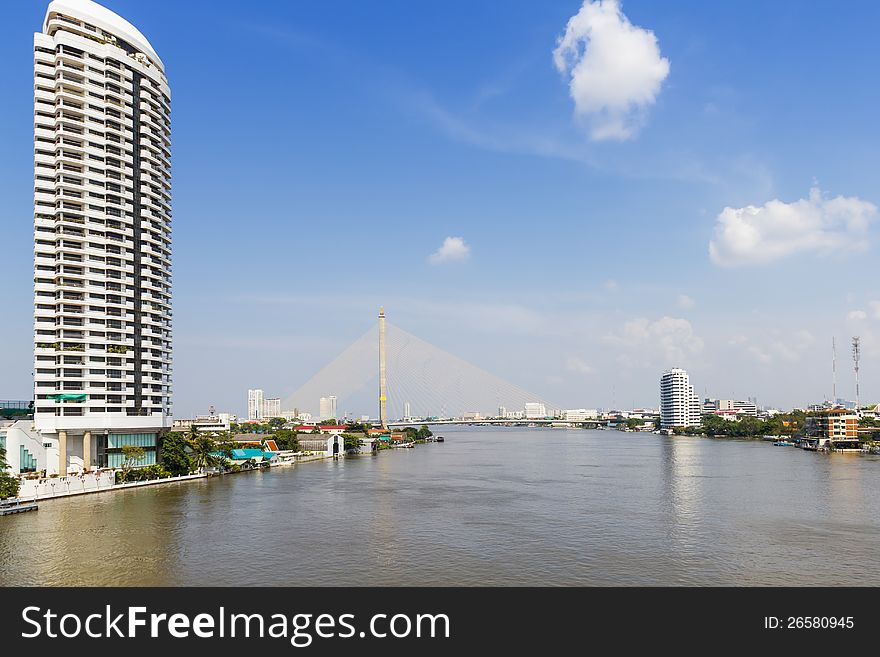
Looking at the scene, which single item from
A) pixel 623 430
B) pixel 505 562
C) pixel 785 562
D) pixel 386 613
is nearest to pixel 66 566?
pixel 386 613

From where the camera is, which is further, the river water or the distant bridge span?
the distant bridge span

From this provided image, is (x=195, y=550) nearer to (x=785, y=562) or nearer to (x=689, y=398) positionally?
(x=785, y=562)

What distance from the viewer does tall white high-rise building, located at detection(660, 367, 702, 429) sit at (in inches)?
6585

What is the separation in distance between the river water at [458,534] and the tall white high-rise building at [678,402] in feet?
420

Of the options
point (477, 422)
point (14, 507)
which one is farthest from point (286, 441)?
point (477, 422)

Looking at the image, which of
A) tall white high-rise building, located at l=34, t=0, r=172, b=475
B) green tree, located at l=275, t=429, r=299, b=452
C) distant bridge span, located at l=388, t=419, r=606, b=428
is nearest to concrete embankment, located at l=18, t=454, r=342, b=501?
tall white high-rise building, located at l=34, t=0, r=172, b=475

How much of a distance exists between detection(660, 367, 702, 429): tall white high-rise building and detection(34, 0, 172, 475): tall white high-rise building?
144 m

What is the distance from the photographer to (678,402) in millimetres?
169250

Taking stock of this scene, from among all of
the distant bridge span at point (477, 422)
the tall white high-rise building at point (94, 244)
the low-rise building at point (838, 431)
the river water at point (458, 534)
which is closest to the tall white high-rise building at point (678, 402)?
the distant bridge span at point (477, 422)

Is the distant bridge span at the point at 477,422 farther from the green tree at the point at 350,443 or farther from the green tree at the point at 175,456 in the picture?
the green tree at the point at 175,456

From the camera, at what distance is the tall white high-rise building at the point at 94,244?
41750 millimetres

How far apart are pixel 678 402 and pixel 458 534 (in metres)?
158

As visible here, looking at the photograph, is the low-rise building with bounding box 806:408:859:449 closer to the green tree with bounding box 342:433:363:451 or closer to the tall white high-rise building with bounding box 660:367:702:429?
the green tree with bounding box 342:433:363:451

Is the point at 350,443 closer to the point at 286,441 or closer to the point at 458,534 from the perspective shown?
the point at 286,441
